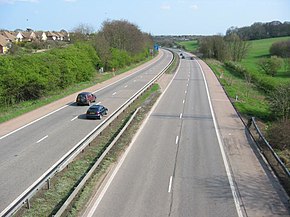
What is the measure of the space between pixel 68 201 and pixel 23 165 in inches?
233

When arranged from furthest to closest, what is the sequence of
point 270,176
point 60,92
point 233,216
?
1. point 60,92
2. point 270,176
3. point 233,216

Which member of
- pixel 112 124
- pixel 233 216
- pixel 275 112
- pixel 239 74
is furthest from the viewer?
pixel 239 74

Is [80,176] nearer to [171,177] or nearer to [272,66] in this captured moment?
[171,177]

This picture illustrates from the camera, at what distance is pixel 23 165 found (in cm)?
1783

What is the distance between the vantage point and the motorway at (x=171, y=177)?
13.3 m

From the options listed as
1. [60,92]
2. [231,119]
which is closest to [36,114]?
[60,92]

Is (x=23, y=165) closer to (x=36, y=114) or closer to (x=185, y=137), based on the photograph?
(x=185, y=137)

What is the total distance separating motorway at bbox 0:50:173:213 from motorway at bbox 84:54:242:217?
3.84m

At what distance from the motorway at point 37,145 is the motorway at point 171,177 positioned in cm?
384

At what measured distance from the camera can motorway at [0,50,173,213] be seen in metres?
15.8

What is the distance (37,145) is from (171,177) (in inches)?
369

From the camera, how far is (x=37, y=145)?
21250mm

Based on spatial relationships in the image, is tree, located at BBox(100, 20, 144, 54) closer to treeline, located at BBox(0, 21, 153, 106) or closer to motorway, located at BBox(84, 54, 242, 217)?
treeline, located at BBox(0, 21, 153, 106)

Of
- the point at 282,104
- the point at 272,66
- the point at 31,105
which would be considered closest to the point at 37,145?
the point at 31,105
